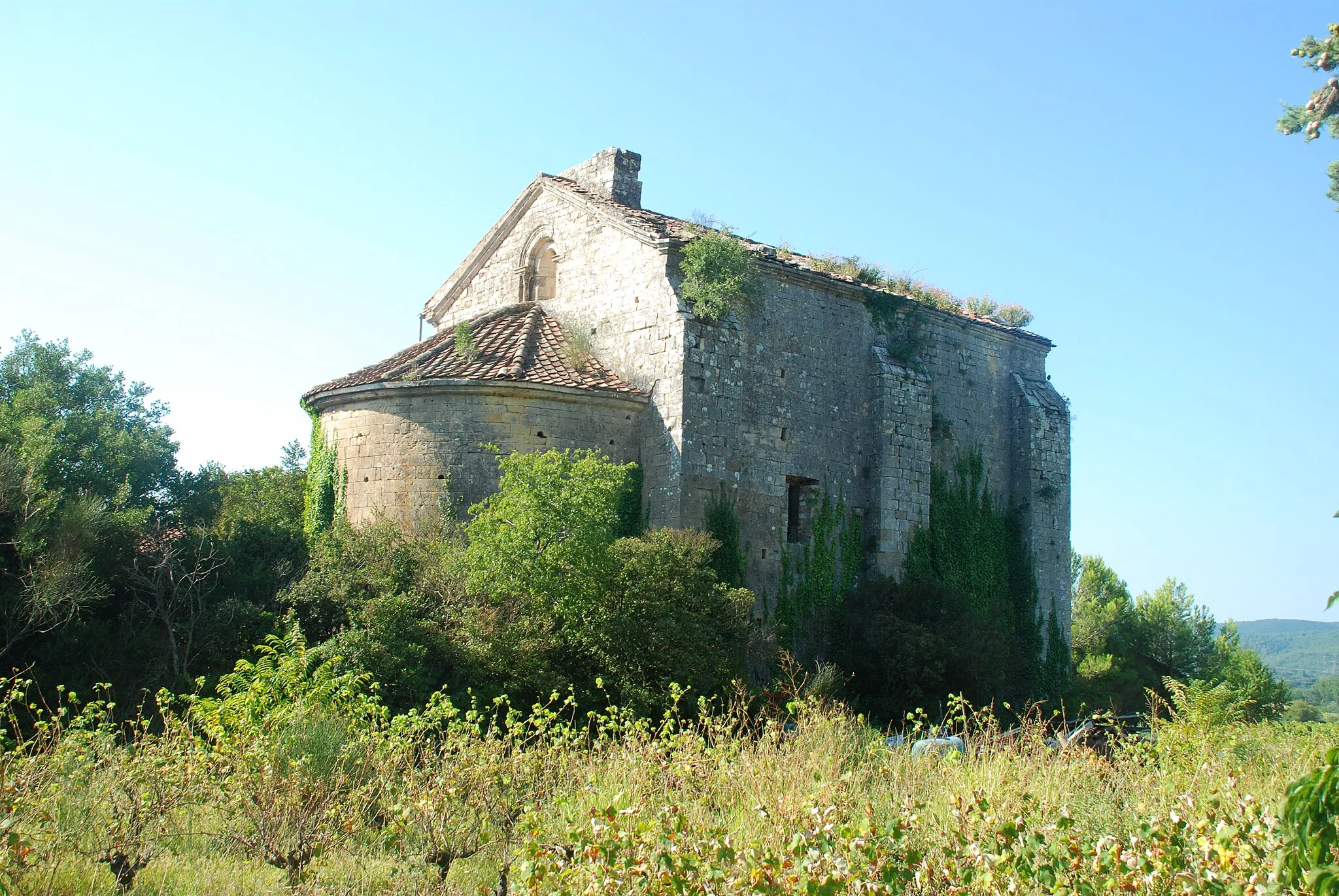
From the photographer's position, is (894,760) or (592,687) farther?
(592,687)

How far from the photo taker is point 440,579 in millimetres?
14922

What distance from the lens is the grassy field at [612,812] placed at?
20.4ft

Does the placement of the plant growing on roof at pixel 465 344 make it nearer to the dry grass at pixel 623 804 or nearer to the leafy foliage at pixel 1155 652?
the dry grass at pixel 623 804

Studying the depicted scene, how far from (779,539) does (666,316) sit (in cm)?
414

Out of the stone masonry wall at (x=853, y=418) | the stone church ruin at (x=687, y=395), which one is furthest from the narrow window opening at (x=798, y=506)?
the stone masonry wall at (x=853, y=418)

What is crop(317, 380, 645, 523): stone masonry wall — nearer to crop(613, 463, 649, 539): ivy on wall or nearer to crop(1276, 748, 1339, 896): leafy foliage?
crop(613, 463, 649, 539): ivy on wall

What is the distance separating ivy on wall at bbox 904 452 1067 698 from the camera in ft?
66.1

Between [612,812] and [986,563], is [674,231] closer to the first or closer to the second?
[986,563]

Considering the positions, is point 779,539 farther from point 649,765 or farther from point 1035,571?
point 649,765

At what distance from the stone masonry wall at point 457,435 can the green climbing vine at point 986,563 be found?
6.36 meters

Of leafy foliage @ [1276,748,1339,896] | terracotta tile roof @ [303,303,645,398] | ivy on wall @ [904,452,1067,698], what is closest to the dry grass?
leafy foliage @ [1276,748,1339,896]

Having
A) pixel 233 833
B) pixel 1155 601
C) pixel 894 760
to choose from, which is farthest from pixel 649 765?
pixel 1155 601

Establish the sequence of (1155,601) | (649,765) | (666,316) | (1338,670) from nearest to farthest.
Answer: (649,765), (666,316), (1155,601), (1338,670)

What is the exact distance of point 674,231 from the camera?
19688 mm
